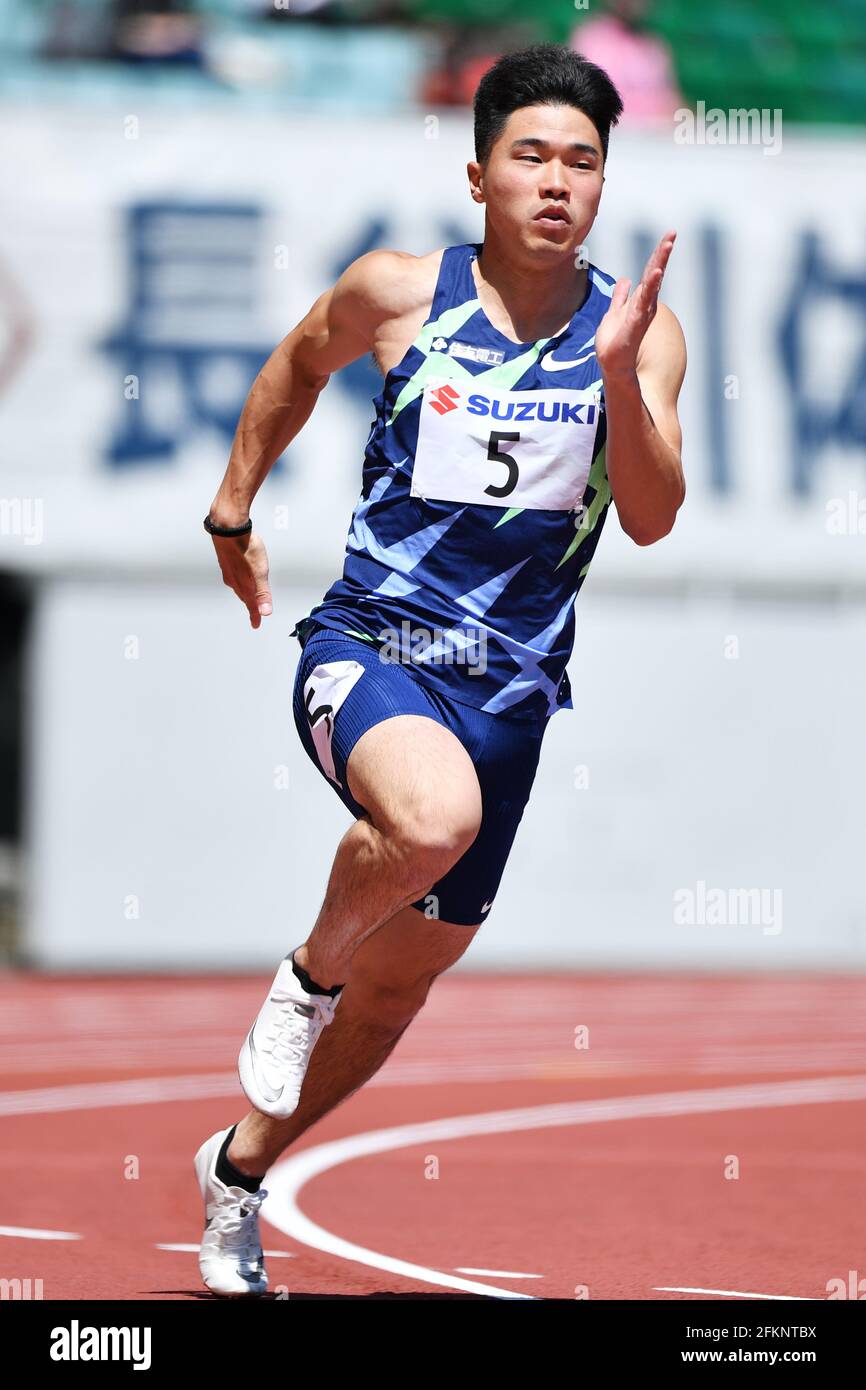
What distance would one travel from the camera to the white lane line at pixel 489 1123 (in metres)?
5.02

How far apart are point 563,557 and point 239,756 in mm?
7099

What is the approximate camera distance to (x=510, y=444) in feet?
13.0

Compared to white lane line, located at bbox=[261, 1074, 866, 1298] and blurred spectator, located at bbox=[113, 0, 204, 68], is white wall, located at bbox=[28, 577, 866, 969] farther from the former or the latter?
white lane line, located at bbox=[261, 1074, 866, 1298]

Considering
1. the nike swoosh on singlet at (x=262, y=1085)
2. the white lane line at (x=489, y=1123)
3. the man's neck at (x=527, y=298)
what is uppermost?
the man's neck at (x=527, y=298)

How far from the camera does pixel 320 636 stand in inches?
160

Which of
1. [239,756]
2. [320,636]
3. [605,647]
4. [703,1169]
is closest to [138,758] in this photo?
[239,756]

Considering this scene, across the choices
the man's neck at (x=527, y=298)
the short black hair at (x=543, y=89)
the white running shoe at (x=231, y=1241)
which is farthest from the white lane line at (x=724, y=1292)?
the short black hair at (x=543, y=89)

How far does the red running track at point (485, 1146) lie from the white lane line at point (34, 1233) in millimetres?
17

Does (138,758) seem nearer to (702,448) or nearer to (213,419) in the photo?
(213,419)

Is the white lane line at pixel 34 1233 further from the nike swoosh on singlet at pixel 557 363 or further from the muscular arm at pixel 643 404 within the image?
the nike swoosh on singlet at pixel 557 363

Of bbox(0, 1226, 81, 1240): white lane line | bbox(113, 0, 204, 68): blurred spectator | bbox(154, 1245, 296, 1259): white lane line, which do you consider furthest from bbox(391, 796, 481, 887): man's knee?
bbox(113, 0, 204, 68): blurred spectator

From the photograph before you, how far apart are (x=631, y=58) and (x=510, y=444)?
877 cm

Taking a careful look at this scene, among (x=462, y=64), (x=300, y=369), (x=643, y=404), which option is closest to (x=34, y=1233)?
(x=300, y=369)

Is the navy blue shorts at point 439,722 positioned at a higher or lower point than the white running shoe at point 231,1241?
higher
